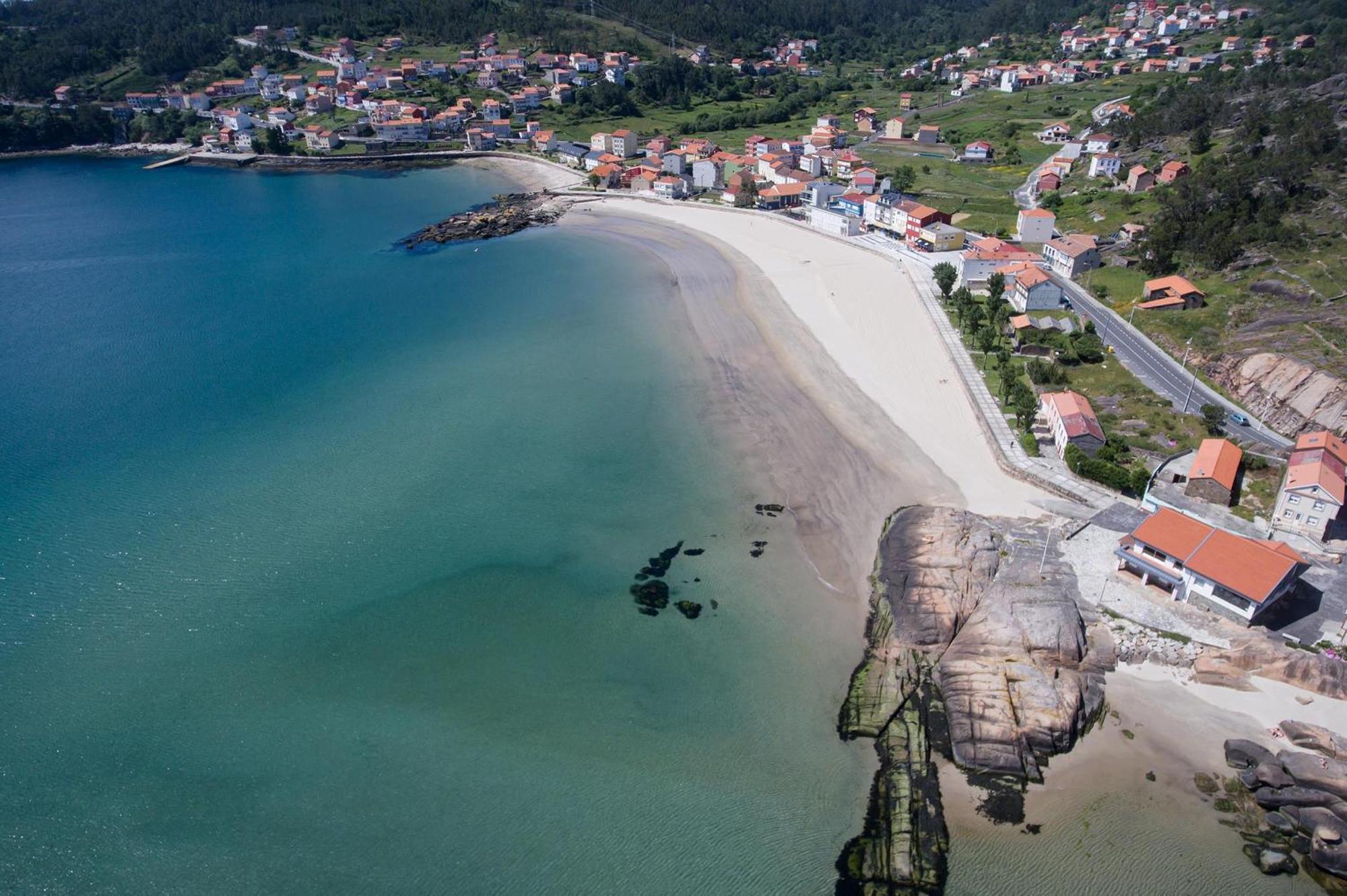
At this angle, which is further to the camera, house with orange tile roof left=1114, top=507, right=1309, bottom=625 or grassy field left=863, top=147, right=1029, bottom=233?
grassy field left=863, top=147, right=1029, bottom=233

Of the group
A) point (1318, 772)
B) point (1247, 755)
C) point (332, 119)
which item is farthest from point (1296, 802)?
point (332, 119)

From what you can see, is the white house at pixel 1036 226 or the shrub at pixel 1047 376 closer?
the shrub at pixel 1047 376

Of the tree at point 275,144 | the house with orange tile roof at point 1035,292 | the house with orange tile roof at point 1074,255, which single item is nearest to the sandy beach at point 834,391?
the house with orange tile roof at point 1035,292

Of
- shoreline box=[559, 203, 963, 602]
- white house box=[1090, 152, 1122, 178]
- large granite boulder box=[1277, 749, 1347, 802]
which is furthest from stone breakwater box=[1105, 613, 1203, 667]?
white house box=[1090, 152, 1122, 178]

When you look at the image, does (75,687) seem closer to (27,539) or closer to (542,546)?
(27,539)

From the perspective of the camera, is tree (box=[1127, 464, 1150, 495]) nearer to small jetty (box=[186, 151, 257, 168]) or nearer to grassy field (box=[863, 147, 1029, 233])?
grassy field (box=[863, 147, 1029, 233])

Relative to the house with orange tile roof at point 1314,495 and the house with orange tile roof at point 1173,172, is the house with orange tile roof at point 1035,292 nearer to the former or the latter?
the house with orange tile roof at point 1314,495
